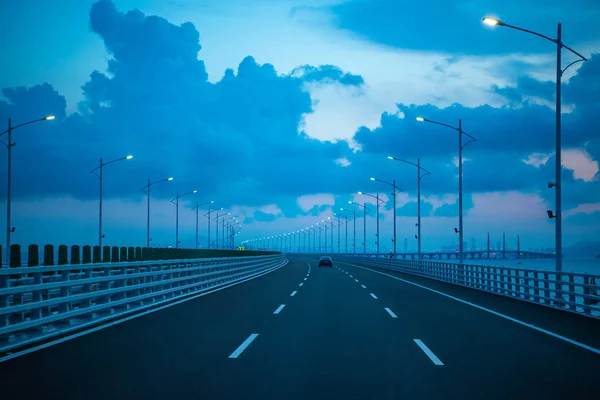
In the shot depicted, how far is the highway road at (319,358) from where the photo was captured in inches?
297

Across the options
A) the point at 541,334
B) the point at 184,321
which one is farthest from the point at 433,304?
the point at 184,321

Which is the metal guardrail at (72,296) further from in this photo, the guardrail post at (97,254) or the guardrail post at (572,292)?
the guardrail post at (572,292)

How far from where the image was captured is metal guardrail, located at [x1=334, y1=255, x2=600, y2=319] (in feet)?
54.5

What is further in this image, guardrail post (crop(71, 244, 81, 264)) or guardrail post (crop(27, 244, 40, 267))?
guardrail post (crop(71, 244, 81, 264))

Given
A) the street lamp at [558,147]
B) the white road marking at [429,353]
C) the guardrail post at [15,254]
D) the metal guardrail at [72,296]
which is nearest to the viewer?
the white road marking at [429,353]

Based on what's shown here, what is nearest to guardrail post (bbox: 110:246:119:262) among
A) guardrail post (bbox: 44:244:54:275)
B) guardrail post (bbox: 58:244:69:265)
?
guardrail post (bbox: 58:244:69:265)

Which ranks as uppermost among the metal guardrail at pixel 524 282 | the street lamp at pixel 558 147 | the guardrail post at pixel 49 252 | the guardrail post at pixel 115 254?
the street lamp at pixel 558 147

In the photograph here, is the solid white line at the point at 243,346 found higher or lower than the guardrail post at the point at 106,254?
lower

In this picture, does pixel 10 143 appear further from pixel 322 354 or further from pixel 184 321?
pixel 322 354

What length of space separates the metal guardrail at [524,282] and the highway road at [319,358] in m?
0.91

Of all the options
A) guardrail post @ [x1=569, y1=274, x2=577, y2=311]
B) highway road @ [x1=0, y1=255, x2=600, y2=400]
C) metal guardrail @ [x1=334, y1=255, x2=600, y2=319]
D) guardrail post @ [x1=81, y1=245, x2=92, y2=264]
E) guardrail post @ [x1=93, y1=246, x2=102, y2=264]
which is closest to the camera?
highway road @ [x1=0, y1=255, x2=600, y2=400]

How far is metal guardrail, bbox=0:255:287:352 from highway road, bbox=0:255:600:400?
0.71m

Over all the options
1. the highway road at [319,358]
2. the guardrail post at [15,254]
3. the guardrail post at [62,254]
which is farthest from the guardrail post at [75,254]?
the highway road at [319,358]

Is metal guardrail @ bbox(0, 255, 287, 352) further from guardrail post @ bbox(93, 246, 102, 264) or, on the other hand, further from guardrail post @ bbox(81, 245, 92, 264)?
guardrail post @ bbox(81, 245, 92, 264)
